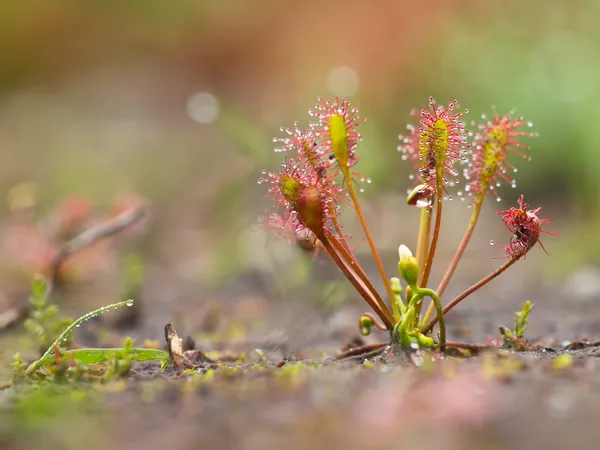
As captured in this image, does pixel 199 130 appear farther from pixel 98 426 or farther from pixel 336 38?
pixel 98 426

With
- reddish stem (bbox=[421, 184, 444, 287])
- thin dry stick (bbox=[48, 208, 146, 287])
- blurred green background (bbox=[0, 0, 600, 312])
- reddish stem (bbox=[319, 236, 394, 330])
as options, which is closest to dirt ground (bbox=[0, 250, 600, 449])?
reddish stem (bbox=[319, 236, 394, 330])

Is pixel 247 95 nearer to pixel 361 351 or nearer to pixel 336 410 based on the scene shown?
pixel 361 351

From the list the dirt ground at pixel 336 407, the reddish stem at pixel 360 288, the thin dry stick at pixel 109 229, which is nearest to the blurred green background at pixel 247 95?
the thin dry stick at pixel 109 229

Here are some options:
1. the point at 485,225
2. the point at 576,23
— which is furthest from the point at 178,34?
the point at 485,225

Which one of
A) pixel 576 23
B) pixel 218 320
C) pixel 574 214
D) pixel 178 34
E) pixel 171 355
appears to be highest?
pixel 178 34

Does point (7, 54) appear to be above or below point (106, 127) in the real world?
above

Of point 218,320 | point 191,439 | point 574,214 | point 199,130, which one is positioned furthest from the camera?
point 199,130

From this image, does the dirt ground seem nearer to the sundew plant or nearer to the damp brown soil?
the damp brown soil

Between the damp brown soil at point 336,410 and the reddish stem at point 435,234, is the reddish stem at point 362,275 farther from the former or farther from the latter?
the damp brown soil at point 336,410

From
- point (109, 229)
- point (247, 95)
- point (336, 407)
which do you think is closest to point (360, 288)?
point (336, 407)
